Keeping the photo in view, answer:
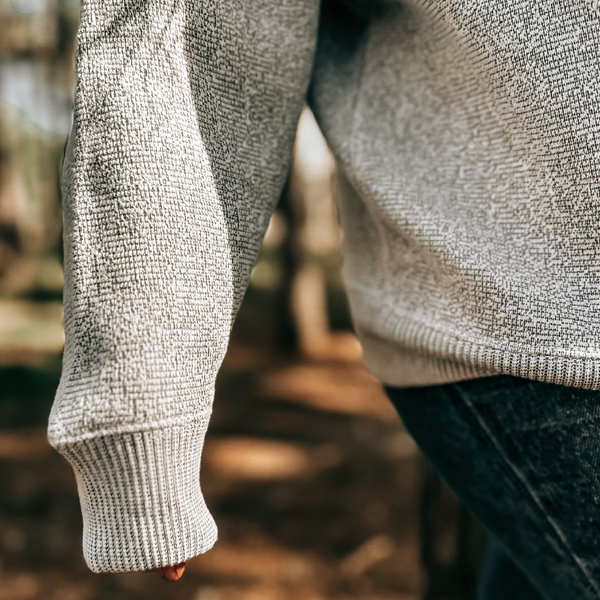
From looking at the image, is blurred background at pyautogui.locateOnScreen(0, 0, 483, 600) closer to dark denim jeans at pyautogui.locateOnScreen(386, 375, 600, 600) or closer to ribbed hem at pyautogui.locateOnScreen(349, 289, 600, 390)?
ribbed hem at pyautogui.locateOnScreen(349, 289, 600, 390)

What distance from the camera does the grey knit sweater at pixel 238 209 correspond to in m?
0.58

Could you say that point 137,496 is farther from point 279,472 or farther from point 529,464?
point 279,472

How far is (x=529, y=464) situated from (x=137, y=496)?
46 cm

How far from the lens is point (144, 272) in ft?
1.90

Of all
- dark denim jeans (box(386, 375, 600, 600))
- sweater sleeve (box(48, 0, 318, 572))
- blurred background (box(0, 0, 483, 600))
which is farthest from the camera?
blurred background (box(0, 0, 483, 600))

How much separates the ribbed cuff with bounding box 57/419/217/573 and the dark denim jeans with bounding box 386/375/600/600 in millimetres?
356

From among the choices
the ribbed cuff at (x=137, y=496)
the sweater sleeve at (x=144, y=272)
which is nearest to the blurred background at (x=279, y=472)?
the sweater sleeve at (x=144, y=272)

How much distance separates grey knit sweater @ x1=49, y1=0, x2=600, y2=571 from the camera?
1.90ft

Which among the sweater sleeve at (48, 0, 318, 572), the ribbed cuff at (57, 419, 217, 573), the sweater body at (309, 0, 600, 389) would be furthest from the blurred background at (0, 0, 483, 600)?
the ribbed cuff at (57, 419, 217, 573)

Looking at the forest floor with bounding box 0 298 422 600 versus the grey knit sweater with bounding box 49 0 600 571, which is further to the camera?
the forest floor with bounding box 0 298 422 600

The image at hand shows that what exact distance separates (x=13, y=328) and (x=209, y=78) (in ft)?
22.0

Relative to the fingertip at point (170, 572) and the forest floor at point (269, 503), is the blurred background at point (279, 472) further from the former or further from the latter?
the fingertip at point (170, 572)

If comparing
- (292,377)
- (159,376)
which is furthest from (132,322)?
(292,377)

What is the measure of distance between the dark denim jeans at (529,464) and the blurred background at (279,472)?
2.07 ft
